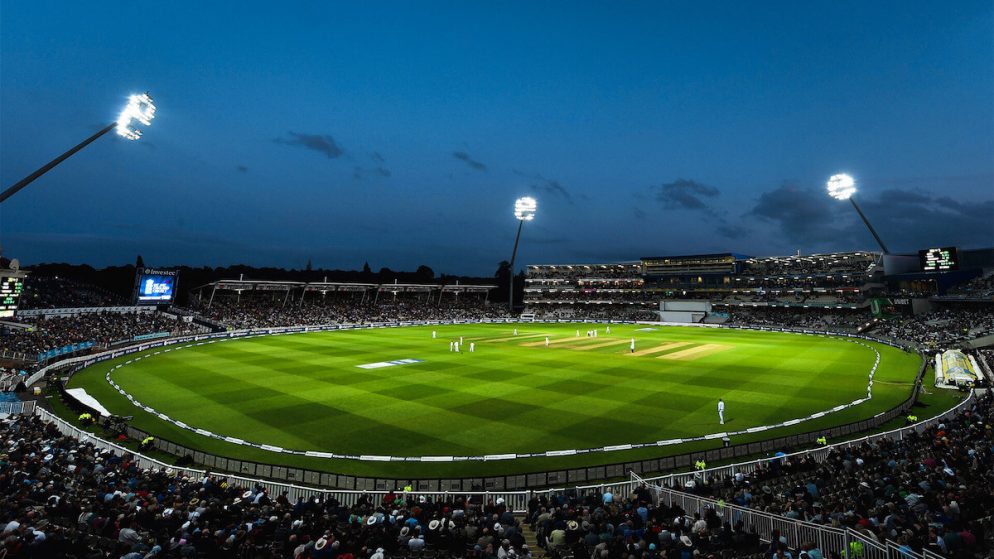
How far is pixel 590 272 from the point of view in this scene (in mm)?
131750

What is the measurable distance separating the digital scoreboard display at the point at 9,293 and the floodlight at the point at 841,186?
301 feet

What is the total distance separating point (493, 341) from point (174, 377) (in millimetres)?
33674

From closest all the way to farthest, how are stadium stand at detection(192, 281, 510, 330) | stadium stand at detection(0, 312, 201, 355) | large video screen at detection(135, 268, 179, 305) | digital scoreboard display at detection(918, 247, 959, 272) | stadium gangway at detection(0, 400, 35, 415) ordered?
stadium gangway at detection(0, 400, 35, 415) → stadium stand at detection(0, 312, 201, 355) → large video screen at detection(135, 268, 179, 305) → digital scoreboard display at detection(918, 247, 959, 272) → stadium stand at detection(192, 281, 510, 330)

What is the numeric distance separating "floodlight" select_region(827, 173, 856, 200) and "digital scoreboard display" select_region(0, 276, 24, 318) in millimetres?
91835

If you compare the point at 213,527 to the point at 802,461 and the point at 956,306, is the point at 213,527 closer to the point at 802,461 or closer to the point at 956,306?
the point at 802,461

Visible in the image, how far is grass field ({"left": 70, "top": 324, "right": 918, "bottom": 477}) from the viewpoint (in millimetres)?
20469

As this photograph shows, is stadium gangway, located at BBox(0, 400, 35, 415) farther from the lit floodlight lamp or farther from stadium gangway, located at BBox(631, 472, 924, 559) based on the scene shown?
stadium gangway, located at BBox(631, 472, 924, 559)

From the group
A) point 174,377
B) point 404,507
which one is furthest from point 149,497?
point 174,377

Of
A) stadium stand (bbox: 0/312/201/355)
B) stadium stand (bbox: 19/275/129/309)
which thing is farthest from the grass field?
stadium stand (bbox: 19/275/129/309)

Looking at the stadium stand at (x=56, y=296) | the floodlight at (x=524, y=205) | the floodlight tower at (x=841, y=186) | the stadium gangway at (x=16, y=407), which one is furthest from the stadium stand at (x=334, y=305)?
the floodlight tower at (x=841, y=186)

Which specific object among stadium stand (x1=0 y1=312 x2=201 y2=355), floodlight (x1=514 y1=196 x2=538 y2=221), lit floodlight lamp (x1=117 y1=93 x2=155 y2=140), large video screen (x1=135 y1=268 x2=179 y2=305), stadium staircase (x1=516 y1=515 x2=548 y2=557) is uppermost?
floodlight (x1=514 y1=196 x2=538 y2=221)

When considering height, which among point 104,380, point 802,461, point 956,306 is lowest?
point 104,380

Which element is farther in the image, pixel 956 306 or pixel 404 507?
pixel 956 306

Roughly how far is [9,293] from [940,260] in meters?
110
